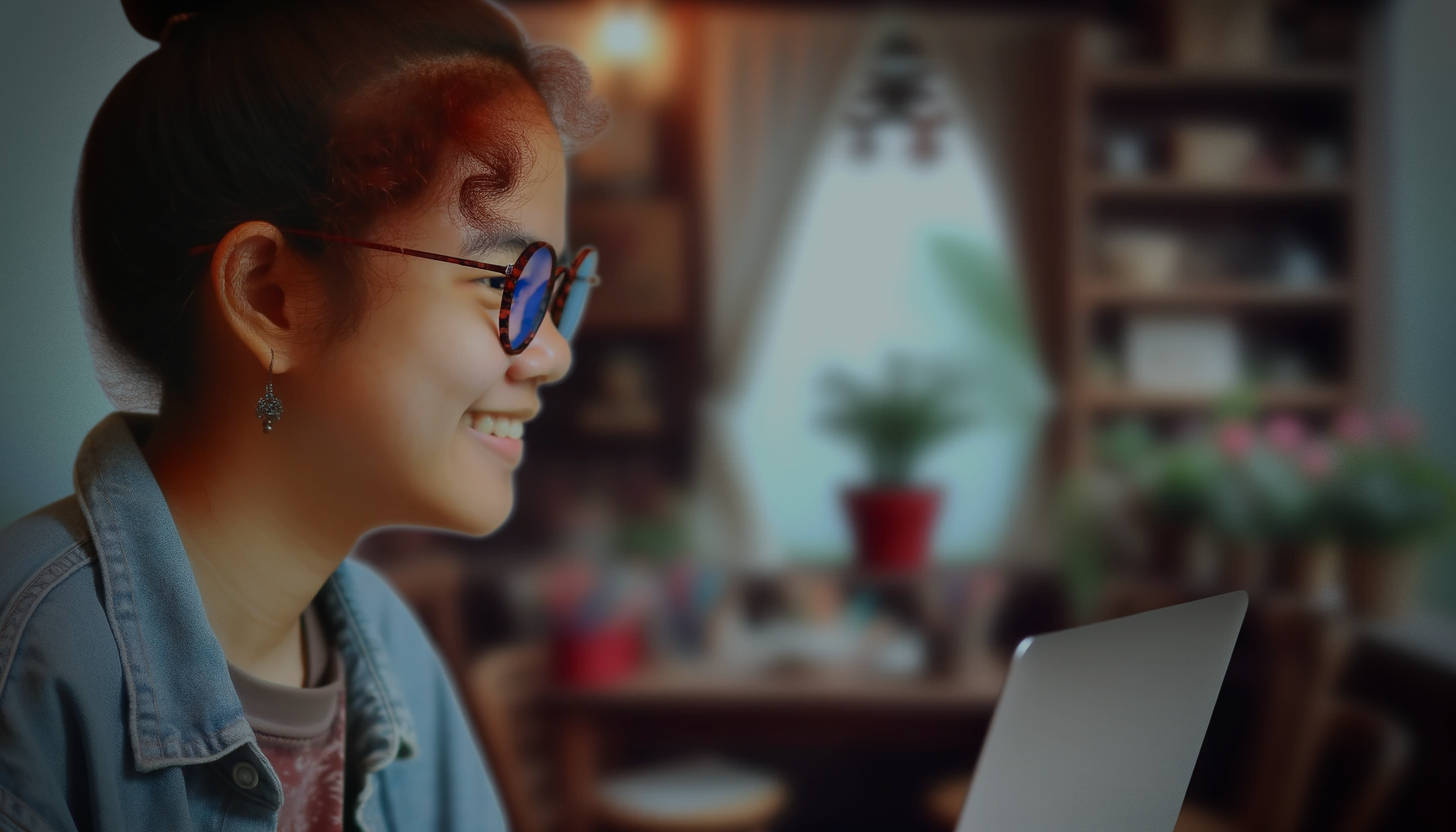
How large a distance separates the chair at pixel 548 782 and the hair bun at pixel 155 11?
1.32 m

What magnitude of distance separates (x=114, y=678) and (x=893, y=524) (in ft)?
6.34

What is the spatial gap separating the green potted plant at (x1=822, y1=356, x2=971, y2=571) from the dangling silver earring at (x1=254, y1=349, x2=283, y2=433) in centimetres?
183

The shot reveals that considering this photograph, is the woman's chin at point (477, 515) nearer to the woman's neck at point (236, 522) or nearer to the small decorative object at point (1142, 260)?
the woman's neck at point (236, 522)

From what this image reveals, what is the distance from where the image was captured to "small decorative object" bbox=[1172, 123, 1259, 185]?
2.76 meters

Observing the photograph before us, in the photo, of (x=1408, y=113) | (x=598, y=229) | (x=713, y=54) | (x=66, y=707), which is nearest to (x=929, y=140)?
(x=713, y=54)

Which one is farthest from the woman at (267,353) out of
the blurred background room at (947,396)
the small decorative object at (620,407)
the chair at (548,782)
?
the small decorative object at (620,407)

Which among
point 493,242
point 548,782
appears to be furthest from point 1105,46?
point 493,242

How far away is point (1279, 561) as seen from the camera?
6.76ft

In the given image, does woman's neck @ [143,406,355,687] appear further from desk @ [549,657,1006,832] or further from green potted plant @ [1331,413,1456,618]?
green potted plant @ [1331,413,1456,618]

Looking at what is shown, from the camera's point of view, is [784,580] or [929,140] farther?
[929,140]

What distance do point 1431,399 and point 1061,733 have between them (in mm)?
2529

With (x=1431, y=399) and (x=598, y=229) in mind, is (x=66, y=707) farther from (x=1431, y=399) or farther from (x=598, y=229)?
(x=1431, y=399)

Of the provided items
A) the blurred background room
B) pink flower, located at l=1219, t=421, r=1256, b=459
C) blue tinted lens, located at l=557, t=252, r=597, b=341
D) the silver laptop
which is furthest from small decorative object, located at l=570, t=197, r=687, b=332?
the silver laptop

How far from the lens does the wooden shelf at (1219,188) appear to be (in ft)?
9.00
